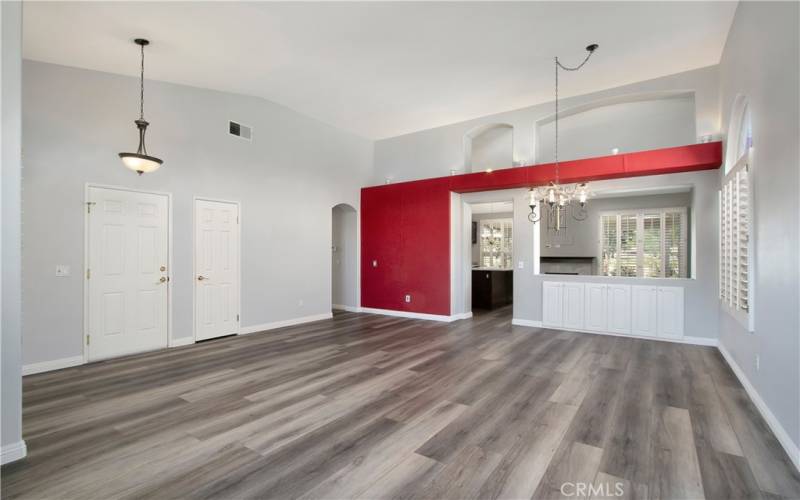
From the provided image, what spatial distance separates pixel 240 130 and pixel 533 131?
16.8 ft

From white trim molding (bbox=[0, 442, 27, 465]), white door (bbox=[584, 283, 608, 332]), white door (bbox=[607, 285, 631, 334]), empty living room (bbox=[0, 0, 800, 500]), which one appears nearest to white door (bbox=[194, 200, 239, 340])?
empty living room (bbox=[0, 0, 800, 500])

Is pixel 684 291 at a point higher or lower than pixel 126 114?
lower

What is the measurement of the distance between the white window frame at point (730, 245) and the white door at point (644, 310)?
0.84 meters

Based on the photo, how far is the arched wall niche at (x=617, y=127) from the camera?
6.59 meters

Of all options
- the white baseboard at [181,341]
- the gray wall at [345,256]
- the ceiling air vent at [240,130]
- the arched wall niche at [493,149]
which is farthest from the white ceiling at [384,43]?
the white baseboard at [181,341]

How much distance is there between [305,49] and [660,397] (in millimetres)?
5420

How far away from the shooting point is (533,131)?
6656mm

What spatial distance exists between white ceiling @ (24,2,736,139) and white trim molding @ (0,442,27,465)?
12.3ft

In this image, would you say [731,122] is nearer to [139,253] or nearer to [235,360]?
[235,360]

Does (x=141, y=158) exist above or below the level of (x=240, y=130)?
below

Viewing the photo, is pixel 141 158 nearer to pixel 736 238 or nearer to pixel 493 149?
pixel 736 238

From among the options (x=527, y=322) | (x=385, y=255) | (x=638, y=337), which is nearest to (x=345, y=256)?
(x=385, y=255)

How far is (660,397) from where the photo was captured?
341cm

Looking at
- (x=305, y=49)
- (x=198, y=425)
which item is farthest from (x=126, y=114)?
(x=198, y=425)
